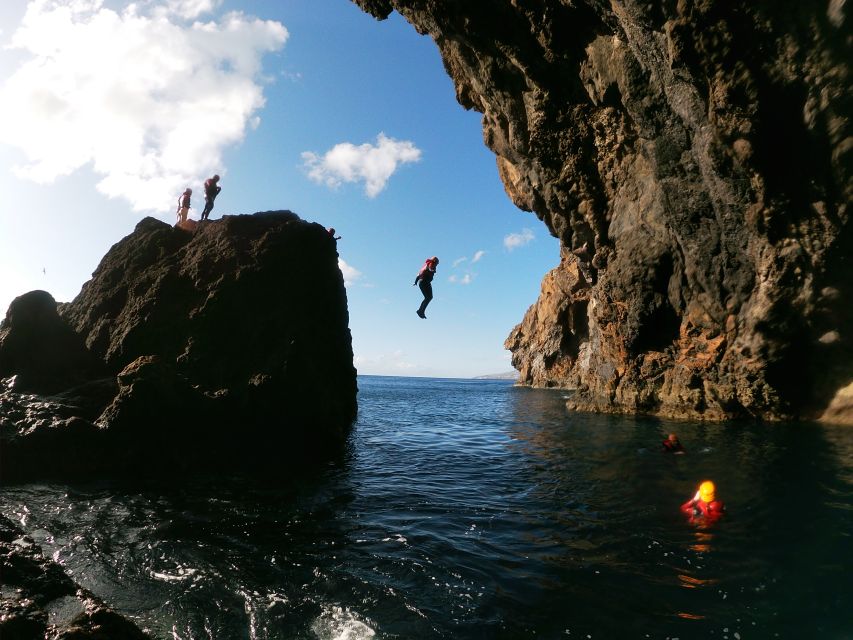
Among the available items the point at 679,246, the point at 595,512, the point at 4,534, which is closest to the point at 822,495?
the point at 595,512

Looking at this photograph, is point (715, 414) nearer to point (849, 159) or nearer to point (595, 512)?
point (849, 159)

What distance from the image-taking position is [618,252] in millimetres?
25859

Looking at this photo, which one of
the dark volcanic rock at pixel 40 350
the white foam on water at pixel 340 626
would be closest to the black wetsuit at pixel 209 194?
the dark volcanic rock at pixel 40 350

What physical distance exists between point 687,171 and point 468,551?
1959cm

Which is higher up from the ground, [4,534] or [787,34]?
[787,34]

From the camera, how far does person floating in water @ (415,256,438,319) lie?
16719 mm

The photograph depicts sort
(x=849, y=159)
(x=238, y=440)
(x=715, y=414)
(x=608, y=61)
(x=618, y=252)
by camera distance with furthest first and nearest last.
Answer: (x=618, y=252) < (x=715, y=414) < (x=608, y=61) < (x=849, y=159) < (x=238, y=440)

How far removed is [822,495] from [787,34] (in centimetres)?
1284

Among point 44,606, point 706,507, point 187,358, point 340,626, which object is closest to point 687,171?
point 706,507

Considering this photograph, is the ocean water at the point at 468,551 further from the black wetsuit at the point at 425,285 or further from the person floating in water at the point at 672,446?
the black wetsuit at the point at 425,285

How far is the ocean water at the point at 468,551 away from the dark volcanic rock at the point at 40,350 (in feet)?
11.0

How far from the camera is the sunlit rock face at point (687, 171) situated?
1459 centimetres

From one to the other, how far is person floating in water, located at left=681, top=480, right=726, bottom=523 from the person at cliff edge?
1025cm

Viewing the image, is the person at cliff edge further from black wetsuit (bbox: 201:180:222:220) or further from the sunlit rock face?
the sunlit rock face
